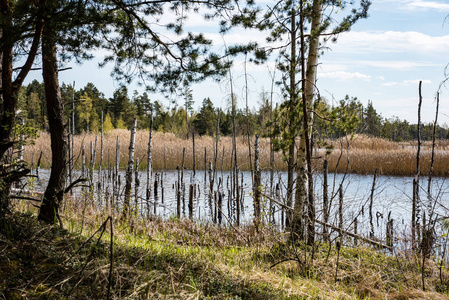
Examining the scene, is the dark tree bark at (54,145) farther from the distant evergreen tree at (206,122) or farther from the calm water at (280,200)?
the distant evergreen tree at (206,122)

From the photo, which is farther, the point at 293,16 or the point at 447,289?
the point at 293,16

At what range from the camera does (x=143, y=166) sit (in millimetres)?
18172

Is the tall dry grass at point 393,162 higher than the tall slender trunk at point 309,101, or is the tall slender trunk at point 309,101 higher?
the tall slender trunk at point 309,101

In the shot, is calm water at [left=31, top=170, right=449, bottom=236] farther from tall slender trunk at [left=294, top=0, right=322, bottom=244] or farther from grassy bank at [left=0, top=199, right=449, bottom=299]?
grassy bank at [left=0, top=199, right=449, bottom=299]

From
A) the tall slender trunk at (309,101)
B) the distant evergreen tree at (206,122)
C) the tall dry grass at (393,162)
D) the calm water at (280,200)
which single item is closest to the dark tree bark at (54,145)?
the calm water at (280,200)

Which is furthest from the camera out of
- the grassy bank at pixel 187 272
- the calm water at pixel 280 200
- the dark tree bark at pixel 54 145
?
the calm water at pixel 280 200

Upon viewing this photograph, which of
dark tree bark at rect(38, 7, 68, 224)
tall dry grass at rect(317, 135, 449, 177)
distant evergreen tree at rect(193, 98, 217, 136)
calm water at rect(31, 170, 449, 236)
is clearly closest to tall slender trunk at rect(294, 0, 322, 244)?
calm water at rect(31, 170, 449, 236)

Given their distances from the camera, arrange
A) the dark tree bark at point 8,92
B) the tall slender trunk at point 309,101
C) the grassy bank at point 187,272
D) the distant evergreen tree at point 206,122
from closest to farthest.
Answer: the grassy bank at point 187,272
the dark tree bark at point 8,92
the tall slender trunk at point 309,101
the distant evergreen tree at point 206,122

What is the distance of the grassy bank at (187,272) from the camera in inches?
102

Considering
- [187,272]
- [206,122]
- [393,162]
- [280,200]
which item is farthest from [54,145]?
[206,122]

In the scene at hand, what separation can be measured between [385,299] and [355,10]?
342cm

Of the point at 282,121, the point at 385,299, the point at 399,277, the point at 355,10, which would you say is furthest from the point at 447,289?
the point at 355,10

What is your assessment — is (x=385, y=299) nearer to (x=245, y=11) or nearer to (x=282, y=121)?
(x=282, y=121)

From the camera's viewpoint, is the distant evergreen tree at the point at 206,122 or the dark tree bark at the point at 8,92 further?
the distant evergreen tree at the point at 206,122
